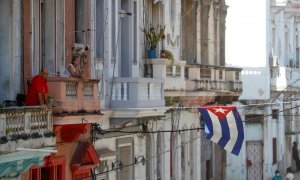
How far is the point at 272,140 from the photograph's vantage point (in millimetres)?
44719

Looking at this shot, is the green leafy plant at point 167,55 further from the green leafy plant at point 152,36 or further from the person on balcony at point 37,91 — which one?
the person on balcony at point 37,91

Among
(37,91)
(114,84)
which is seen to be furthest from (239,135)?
(37,91)

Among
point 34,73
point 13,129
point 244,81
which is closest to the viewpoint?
point 13,129

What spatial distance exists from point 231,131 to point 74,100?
15.4 feet

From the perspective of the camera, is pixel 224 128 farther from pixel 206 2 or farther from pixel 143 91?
pixel 206 2

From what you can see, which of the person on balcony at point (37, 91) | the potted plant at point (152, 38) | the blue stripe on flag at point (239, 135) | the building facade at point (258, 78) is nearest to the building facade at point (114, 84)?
the potted plant at point (152, 38)

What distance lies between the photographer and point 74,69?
70.9ft

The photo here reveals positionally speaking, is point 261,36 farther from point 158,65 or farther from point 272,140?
point 158,65

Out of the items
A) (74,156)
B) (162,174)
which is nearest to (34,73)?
(74,156)

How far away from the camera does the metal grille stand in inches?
1699

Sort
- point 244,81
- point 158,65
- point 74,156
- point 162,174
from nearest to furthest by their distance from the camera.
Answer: point 74,156 < point 158,65 < point 162,174 < point 244,81

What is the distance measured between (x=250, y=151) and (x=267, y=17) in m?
5.62

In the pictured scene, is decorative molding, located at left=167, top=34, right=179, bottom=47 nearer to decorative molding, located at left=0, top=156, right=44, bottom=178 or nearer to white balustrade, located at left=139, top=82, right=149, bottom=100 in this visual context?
white balustrade, located at left=139, top=82, right=149, bottom=100

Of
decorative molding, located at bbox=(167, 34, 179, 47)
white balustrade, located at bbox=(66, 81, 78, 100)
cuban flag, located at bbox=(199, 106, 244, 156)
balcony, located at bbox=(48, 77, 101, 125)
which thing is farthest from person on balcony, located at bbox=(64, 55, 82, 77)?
decorative molding, located at bbox=(167, 34, 179, 47)
